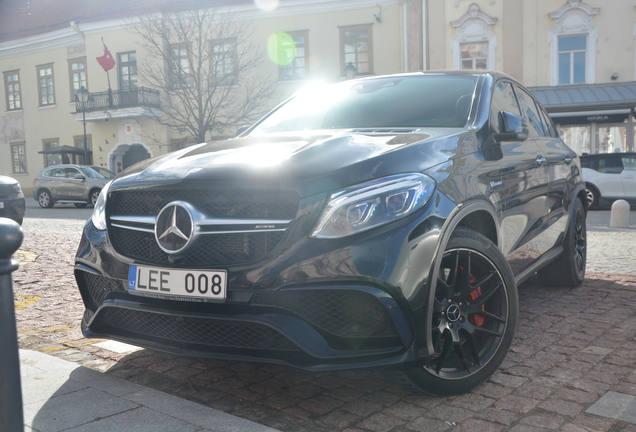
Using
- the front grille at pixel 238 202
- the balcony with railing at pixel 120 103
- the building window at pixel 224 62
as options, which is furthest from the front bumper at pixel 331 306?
the balcony with railing at pixel 120 103

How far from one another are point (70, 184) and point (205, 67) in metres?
7.84

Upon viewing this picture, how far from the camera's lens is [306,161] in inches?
105

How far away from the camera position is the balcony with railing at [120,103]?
2638 centimetres

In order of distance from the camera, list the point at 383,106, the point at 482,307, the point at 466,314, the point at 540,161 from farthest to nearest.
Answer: the point at 540,161, the point at 383,106, the point at 482,307, the point at 466,314

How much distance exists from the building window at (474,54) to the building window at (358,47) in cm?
356

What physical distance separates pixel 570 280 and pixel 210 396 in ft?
11.4

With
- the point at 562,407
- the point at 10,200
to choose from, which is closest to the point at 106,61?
the point at 10,200

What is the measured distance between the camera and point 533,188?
399cm

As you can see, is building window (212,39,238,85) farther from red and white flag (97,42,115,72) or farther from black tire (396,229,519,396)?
black tire (396,229,519,396)

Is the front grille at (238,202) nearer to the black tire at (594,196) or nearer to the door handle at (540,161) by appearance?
the door handle at (540,161)

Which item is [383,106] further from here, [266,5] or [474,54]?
[266,5]

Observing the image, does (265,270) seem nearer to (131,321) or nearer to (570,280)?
(131,321)

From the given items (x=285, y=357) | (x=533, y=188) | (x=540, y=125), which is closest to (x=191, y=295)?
(x=285, y=357)

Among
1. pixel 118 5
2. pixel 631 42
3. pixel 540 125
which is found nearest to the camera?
pixel 540 125
